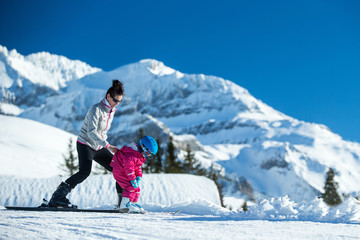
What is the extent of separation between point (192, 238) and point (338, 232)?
4.56ft

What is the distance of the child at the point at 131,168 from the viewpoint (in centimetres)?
462

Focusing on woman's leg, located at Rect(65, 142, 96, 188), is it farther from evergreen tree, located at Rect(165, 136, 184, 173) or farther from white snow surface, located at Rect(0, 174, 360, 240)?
evergreen tree, located at Rect(165, 136, 184, 173)

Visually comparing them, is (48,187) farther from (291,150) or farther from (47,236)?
(291,150)

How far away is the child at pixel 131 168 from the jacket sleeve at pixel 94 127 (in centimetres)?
35

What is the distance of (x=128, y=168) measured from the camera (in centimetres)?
461

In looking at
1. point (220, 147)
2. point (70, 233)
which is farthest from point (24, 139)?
point (220, 147)

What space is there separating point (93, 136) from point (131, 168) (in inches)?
28.5

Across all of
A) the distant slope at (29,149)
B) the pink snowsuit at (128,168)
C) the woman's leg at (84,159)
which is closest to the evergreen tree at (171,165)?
the distant slope at (29,149)

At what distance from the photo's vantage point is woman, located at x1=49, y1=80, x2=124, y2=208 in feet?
15.5

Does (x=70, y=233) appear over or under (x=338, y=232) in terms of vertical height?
under

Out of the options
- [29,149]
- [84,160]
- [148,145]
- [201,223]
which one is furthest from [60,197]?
[29,149]

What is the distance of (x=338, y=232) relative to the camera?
2.95 metres

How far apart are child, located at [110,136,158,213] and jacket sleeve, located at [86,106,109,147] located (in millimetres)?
353

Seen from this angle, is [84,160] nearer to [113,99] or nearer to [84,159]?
[84,159]
